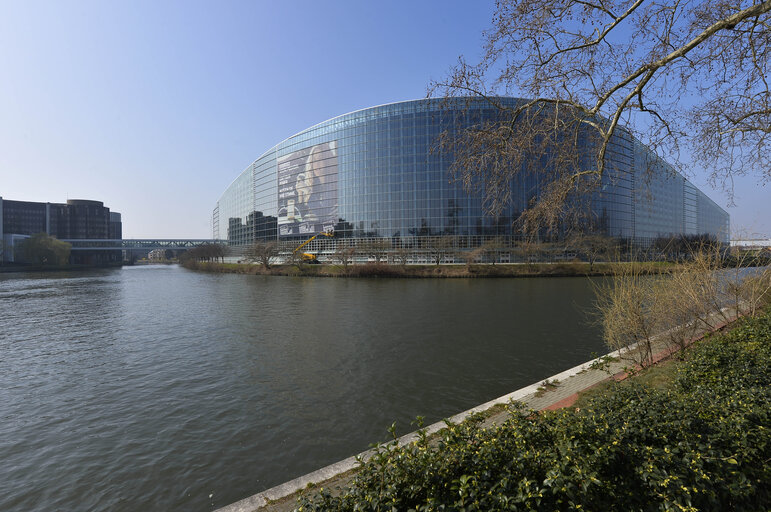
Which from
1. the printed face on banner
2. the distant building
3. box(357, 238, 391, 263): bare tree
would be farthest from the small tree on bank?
box(357, 238, 391, 263): bare tree

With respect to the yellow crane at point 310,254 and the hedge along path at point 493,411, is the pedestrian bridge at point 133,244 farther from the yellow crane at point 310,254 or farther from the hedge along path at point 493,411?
the hedge along path at point 493,411

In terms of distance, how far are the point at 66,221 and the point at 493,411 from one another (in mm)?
238193

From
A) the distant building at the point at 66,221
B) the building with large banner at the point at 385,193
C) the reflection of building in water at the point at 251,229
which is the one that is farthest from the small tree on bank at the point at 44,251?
the building with large banner at the point at 385,193

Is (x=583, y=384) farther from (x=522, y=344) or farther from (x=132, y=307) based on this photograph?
(x=132, y=307)

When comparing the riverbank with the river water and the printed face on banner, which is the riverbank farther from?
the river water

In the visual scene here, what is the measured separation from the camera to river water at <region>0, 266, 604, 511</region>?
7809 mm

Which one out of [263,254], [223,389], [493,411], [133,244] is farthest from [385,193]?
[133,244]

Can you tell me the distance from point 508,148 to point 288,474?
826cm

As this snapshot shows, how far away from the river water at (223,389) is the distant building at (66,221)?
176609mm

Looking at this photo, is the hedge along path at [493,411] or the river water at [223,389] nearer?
the hedge along path at [493,411]

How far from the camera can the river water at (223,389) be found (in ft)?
25.6

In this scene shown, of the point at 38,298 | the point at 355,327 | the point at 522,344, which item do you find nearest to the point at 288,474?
the point at 522,344

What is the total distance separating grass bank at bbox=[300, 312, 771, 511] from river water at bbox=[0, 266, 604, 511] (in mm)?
4878

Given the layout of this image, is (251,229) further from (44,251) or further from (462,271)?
(462,271)
